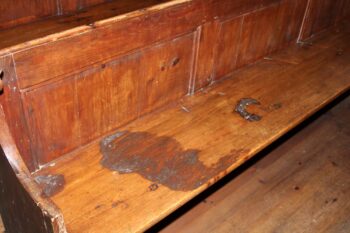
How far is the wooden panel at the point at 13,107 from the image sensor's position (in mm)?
1430

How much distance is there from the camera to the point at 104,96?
184 centimetres

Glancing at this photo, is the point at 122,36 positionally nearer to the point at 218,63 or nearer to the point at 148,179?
the point at 148,179

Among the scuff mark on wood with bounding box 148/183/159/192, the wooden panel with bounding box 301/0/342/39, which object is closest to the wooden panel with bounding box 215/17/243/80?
the wooden panel with bounding box 301/0/342/39

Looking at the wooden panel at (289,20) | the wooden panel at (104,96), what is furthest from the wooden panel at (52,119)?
the wooden panel at (289,20)

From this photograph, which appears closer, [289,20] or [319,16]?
[289,20]

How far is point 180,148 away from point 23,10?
88cm

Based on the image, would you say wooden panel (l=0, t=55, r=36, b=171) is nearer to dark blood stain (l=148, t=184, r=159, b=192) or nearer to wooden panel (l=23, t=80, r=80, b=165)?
wooden panel (l=23, t=80, r=80, b=165)

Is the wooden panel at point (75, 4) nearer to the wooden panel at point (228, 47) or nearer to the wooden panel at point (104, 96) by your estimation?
the wooden panel at point (104, 96)

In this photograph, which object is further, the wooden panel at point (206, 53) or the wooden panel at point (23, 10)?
the wooden panel at point (206, 53)

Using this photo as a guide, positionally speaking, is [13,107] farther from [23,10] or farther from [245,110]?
[245,110]

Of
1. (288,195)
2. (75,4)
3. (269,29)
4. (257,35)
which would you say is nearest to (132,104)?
(75,4)

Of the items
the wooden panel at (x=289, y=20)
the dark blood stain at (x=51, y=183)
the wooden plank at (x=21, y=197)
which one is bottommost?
the dark blood stain at (x=51, y=183)

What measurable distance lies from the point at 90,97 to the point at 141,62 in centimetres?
A: 29

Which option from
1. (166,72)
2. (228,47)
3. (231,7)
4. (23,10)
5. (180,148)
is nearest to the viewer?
(23,10)
